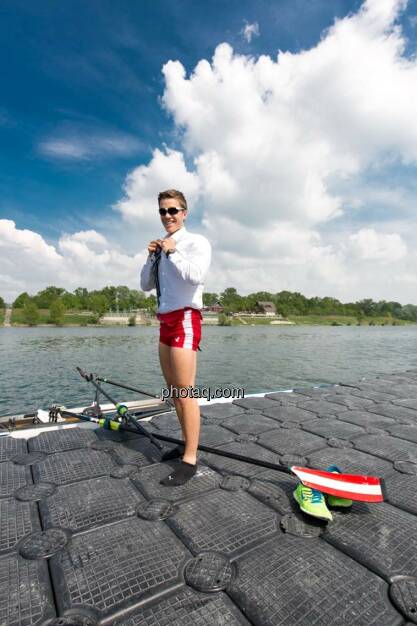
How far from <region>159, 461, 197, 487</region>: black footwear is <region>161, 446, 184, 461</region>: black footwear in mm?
287

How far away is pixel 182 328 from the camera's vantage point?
2.62 meters

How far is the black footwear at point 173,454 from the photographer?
2.97 meters

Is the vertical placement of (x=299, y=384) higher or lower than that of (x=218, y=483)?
lower

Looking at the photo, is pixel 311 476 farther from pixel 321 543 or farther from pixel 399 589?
pixel 399 589

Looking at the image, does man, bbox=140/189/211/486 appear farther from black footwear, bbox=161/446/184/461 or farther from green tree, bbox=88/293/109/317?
green tree, bbox=88/293/109/317

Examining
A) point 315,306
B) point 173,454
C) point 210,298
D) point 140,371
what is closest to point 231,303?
point 210,298

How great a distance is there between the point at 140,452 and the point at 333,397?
372cm

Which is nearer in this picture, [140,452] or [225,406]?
[140,452]

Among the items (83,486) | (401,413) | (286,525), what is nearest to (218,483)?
(286,525)

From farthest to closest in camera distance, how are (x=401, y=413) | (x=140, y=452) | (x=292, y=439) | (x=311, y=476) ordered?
(x=401, y=413) → (x=292, y=439) → (x=140, y=452) → (x=311, y=476)

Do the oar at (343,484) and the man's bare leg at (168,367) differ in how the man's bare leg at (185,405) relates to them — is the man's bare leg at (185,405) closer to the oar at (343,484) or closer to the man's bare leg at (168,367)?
the man's bare leg at (168,367)

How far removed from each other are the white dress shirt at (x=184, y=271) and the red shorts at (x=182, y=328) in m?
0.06

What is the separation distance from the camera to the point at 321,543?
6.20 ft

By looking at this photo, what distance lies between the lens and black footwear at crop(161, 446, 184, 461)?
2967 mm
